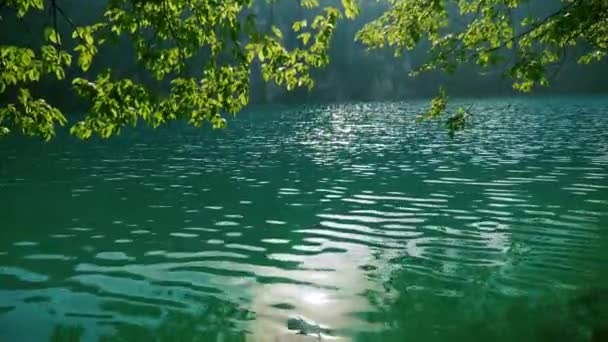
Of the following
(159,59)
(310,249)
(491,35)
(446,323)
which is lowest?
(310,249)

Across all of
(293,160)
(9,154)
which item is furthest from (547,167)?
(9,154)

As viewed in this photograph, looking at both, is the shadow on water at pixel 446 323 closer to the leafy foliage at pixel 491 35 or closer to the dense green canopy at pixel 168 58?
the leafy foliage at pixel 491 35

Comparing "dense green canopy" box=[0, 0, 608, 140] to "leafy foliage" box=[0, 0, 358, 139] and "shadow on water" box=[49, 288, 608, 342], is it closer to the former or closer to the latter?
"leafy foliage" box=[0, 0, 358, 139]

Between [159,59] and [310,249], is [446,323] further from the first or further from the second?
[159,59]

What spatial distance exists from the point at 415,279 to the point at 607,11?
310 inches

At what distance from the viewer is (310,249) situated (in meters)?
18.0

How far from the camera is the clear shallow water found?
12289mm

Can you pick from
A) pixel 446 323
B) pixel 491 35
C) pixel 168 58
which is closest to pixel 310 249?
pixel 446 323

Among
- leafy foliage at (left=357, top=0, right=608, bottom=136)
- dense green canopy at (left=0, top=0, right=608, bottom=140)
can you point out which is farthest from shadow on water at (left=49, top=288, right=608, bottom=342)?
dense green canopy at (left=0, top=0, right=608, bottom=140)

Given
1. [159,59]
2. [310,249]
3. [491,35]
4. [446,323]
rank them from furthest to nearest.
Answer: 1. [310,249]
2. [491,35]
3. [446,323]
4. [159,59]

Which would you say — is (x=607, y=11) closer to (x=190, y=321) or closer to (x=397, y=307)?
(x=397, y=307)

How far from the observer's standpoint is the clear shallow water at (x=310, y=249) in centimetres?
1229

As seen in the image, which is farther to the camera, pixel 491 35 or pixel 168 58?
pixel 491 35

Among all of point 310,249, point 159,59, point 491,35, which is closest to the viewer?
point 159,59
